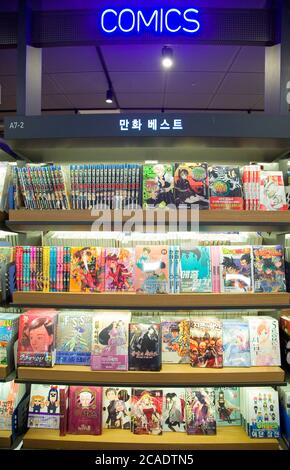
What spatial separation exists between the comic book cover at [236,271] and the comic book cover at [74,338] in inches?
36.3

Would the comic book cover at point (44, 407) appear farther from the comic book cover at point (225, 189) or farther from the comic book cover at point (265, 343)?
the comic book cover at point (225, 189)

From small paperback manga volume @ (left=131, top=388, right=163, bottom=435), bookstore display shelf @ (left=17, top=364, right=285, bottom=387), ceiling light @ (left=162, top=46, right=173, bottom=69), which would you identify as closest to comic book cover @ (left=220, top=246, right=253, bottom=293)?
bookstore display shelf @ (left=17, top=364, right=285, bottom=387)

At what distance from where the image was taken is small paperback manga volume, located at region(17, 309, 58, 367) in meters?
Result: 2.06

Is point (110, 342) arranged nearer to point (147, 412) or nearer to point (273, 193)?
point (147, 412)

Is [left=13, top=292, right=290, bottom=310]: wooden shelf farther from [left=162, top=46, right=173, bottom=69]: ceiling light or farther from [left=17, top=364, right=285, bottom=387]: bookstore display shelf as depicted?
[left=162, top=46, right=173, bottom=69]: ceiling light

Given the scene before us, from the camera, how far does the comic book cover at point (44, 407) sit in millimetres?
2158

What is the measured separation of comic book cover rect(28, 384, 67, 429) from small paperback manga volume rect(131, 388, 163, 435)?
501mm

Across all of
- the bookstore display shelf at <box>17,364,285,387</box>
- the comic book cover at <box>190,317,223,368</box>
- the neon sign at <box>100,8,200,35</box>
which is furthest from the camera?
the neon sign at <box>100,8,200,35</box>

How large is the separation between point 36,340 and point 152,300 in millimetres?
784

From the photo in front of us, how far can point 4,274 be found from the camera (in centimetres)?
210
